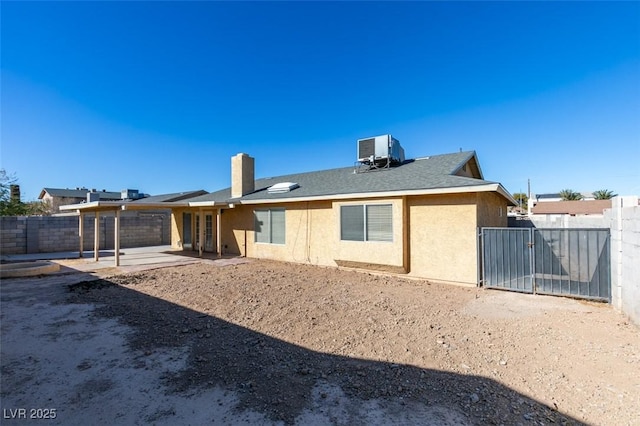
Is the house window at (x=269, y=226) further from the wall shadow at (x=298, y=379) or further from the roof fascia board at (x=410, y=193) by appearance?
the wall shadow at (x=298, y=379)

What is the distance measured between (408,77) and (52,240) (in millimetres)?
21245

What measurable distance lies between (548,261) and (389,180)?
4.87 m

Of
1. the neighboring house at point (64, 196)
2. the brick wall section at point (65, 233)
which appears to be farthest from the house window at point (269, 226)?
the neighboring house at point (64, 196)

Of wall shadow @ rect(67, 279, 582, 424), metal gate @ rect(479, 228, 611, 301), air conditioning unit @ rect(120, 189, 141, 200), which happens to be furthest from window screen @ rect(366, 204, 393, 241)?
air conditioning unit @ rect(120, 189, 141, 200)

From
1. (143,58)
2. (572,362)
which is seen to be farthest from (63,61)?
(572,362)

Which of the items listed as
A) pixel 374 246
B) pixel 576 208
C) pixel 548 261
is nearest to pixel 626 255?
pixel 548 261

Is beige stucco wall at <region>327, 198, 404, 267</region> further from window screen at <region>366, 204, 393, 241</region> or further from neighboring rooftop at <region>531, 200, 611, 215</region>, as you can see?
neighboring rooftop at <region>531, 200, 611, 215</region>

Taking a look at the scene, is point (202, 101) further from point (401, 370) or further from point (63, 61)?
point (401, 370)

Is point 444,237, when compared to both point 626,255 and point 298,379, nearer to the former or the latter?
point 626,255

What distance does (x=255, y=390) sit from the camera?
296 centimetres

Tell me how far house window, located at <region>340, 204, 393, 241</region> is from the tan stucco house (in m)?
0.03

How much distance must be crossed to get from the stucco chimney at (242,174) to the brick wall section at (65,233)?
8.81 metres

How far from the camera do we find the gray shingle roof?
8344 mm

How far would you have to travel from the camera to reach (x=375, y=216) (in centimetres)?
918
